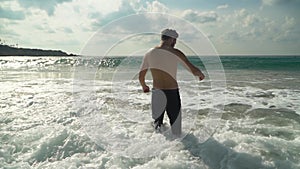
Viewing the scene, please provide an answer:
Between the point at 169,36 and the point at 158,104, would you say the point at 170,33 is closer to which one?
the point at 169,36

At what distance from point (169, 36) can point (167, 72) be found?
70 centimetres

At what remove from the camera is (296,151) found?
4.64 meters

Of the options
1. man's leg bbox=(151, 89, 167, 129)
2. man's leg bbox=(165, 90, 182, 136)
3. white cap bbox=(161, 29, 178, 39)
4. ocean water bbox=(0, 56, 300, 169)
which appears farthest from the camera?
man's leg bbox=(151, 89, 167, 129)

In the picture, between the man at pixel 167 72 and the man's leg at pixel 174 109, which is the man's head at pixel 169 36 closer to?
the man at pixel 167 72

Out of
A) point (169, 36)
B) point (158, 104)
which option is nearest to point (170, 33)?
point (169, 36)

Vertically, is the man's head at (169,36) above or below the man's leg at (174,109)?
above

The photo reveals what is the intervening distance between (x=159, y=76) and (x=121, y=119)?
2028 mm

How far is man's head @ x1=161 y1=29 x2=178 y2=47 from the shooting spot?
5.17m

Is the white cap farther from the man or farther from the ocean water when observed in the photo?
the ocean water

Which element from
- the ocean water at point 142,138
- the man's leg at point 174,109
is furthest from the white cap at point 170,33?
the man's leg at point 174,109

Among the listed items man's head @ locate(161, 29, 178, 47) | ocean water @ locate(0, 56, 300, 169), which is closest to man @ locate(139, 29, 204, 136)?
man's head @ locate(161, 29, 178, 47)

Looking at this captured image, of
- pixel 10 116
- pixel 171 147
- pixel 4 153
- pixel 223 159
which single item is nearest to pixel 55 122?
pixel 10 116

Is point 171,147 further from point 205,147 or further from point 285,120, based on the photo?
point 285,120

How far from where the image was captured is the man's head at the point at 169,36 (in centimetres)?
517
